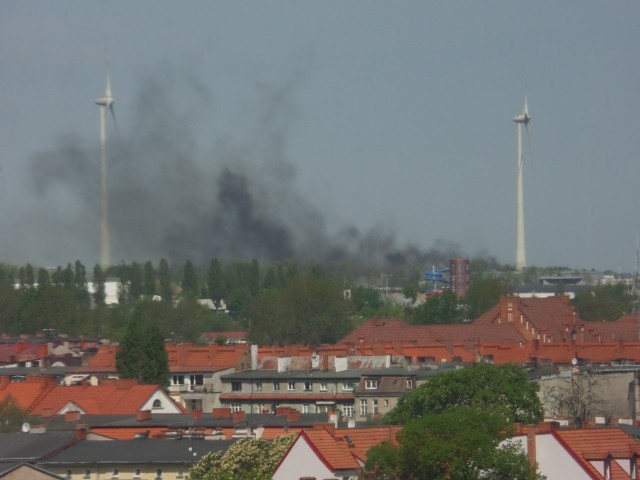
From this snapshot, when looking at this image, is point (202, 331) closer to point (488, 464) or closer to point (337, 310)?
point (337, 310)

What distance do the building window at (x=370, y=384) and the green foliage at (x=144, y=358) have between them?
11.1 metres

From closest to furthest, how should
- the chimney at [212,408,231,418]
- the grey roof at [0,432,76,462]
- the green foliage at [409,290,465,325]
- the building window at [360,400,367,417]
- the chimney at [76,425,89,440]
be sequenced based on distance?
the grey roof at [0,432,76,462] < the chimney at [76,425,89,440] < the chimney at [212,408,231,418] < the building window at [360,400,367,417] < the green foliage at [409,290,465,325]

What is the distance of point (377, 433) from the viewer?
52656mm

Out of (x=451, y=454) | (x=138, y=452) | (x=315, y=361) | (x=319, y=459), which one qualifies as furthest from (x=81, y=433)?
(x=315, y=361)

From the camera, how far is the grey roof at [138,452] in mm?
55719

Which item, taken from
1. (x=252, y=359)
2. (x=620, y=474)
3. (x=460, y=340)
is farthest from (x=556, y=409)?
(x=460, y=340)

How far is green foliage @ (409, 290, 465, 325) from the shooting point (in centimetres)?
Answer: 15400

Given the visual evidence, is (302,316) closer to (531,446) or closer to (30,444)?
(30,444)

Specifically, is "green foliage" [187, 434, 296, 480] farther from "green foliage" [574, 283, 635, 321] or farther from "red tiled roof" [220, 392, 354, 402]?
"green foliage" [574, 283, 635, 321]

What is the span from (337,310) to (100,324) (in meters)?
21.1

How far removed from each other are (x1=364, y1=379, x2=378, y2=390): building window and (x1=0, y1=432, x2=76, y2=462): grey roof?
A: 25.0 m

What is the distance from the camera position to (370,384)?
8525 cm

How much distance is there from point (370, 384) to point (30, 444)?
92.1ft

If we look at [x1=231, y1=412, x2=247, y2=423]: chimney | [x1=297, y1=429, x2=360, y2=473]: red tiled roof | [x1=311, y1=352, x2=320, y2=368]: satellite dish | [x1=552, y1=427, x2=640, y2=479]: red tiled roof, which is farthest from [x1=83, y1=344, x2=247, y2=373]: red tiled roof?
[x1=552, y1=427, x2=640, y2=479]: red tiled roof
